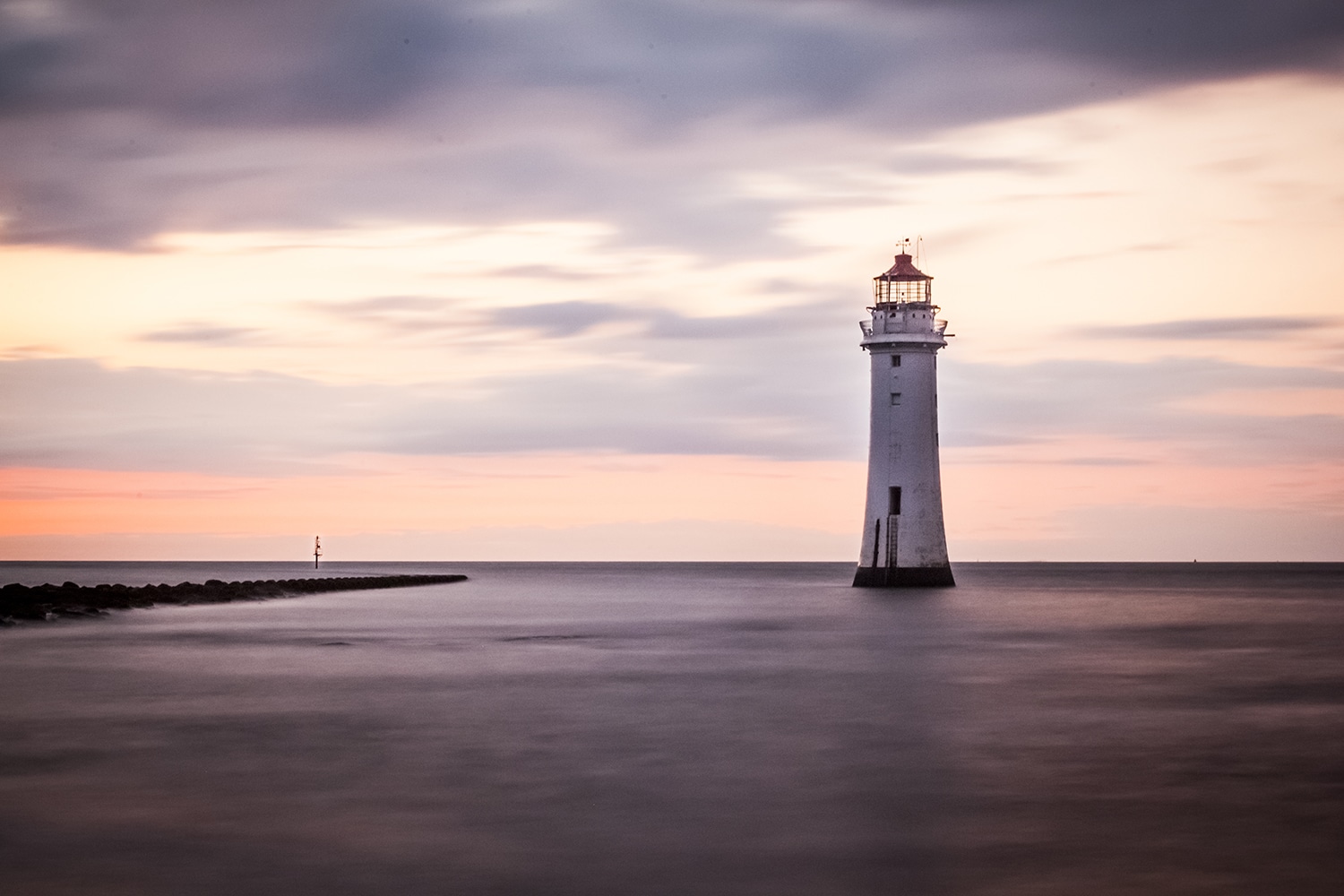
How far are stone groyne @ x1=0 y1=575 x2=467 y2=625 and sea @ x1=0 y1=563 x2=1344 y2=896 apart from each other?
26.9 feet

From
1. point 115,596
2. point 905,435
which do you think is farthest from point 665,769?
point 115,596

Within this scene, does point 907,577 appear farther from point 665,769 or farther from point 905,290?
point 665,769

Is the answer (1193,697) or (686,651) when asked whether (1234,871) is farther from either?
(686,651)

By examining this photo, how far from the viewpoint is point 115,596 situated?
147 ft

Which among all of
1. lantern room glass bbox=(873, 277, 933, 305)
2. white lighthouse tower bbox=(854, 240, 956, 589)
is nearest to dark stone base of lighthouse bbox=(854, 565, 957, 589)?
white lighthouse tower bbox=(854, 240, 956, 589)

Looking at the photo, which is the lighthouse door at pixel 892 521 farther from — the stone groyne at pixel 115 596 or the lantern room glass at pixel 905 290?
the stone groyne at pixel 115 596

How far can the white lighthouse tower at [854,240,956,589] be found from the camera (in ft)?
135

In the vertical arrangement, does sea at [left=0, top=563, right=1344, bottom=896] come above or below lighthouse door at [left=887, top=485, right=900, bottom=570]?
below

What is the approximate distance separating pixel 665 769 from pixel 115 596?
3425 cm

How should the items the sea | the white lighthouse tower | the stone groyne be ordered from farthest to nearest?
the white lighthouse tower, the stone groyne, the sea

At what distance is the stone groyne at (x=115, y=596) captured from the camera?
38.4 metres

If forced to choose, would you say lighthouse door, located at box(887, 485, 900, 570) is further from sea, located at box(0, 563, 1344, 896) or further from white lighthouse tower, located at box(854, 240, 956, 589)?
sea, located at box(0, 563, 1344, 896)

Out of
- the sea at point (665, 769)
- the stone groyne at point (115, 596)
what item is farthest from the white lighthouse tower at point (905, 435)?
the stone groyne at point (115, 596)

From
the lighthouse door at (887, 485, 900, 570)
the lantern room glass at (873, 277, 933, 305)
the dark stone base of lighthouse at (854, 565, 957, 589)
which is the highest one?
the lantern room glass at (873, 277, 933, 305)
